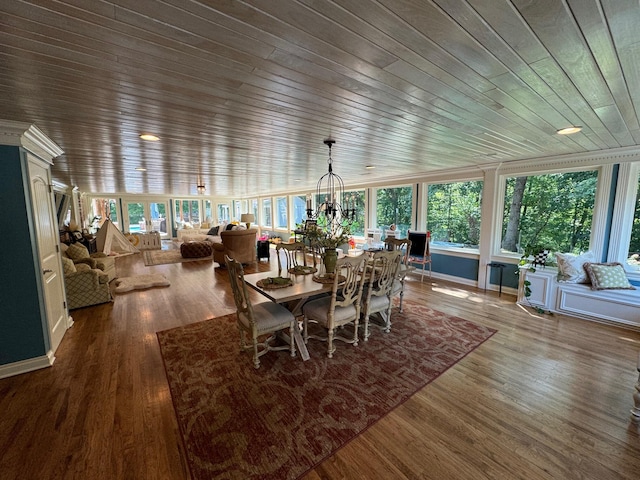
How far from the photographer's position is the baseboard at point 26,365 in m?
2.48

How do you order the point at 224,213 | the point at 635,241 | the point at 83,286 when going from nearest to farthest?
1. the point at 635,241
2. the point at 83,286
3. the point at 224,213

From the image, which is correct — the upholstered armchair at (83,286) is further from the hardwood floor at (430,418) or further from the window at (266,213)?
the window at (266,213)

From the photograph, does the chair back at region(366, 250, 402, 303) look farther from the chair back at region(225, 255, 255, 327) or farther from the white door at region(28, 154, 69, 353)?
the white door at region(28, 154, 69, 353)

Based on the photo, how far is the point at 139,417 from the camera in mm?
2020

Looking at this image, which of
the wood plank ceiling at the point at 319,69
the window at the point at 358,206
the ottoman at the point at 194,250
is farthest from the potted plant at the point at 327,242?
the ottoman at the point at 194,250

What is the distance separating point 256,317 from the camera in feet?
8.73

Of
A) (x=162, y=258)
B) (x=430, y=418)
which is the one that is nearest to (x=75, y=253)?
(x=162, y=258)

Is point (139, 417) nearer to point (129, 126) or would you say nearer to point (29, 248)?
point (29, 248)

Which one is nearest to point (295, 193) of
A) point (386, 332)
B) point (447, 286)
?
point (447, 286)

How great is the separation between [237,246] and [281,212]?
15.0 feet

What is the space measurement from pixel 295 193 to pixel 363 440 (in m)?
9.15

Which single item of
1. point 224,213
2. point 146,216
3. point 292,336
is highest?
point 224,213

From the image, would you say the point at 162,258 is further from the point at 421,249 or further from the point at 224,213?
the point at 421,249

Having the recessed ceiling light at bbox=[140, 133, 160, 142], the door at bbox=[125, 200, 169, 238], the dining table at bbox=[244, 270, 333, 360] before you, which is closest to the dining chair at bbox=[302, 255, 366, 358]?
the dining table at bbox=[244, 270, 333, 360]
